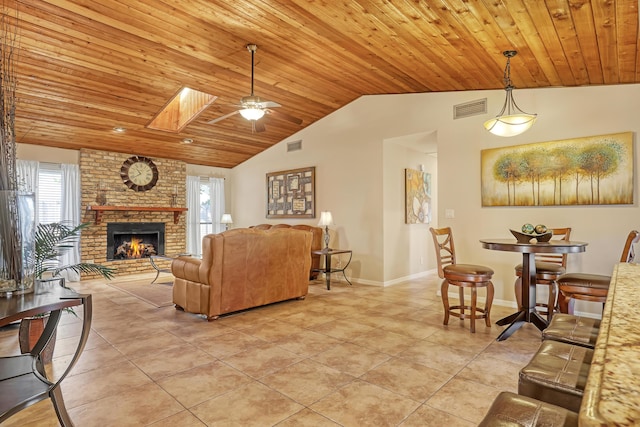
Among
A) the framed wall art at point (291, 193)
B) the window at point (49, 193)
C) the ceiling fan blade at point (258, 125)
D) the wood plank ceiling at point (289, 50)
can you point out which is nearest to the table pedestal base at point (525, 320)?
the wood plank ceiling at point (289, 50)

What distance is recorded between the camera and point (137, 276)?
23.4ft

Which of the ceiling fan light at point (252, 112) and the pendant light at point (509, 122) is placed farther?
the ceiling fan light at point (252, 112)

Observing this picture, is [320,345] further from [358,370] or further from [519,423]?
[519,423]

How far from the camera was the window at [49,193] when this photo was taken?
641cm

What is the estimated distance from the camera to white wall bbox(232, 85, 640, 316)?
392 cm

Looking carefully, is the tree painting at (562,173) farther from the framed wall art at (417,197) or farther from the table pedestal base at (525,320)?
the framed wall art at (417,197)

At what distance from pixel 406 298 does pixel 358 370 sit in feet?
8.27

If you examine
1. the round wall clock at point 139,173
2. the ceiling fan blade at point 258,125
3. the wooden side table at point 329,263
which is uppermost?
the ceiling fan blade at point 258,125

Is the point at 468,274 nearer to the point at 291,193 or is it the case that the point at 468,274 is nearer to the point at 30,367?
the point at 30,367

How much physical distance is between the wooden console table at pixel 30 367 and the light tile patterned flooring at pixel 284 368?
16.0 inches

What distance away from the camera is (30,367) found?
6.00 ft

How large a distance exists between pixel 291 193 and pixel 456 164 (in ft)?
11.4

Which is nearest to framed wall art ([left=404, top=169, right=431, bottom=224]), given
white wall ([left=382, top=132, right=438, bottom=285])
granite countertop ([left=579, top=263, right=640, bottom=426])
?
white wall ([left=382, top=132, right=438, bottom=285])

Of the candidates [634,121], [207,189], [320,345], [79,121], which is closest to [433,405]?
[320,345]
